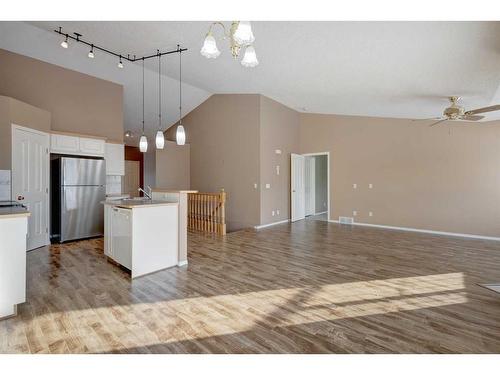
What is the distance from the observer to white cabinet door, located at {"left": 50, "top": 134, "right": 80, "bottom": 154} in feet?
16.2

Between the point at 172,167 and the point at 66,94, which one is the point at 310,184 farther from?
the point at 66,94

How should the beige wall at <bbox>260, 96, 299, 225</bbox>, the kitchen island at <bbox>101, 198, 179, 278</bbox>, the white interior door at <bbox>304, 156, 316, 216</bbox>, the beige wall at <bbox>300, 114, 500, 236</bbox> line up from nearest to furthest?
the kitchen island at <bbox>101, 198, 179, 278</bbox> → the beige wall at <bbox>300, 114, 500, 236</bbox> → the beige wall at <bbox>260, 96, 299, 225</bbox> → the white interior door at <bbox>304, 156, 316, 216</bbox>

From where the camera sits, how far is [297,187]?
802cm

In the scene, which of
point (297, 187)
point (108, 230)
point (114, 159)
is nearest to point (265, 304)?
→ point (108, 230)

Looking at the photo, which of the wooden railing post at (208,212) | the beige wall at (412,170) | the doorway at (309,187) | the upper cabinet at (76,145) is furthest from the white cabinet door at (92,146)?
the beige wall at (412,170)

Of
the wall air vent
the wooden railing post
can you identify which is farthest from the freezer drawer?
the wall air vent

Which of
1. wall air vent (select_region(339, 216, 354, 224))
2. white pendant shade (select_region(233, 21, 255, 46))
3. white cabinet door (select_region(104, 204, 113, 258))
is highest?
white pendant shade (select_region(233, 21, 255, 46))

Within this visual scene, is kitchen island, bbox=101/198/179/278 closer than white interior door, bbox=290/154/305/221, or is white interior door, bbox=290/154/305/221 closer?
kitchen island, bbox=101/198/179/278

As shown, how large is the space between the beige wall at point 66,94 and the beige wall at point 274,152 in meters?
3.46

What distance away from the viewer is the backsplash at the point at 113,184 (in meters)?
6.18

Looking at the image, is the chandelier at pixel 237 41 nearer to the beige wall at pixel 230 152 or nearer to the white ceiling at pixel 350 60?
the white ceiling at pixel 350 60

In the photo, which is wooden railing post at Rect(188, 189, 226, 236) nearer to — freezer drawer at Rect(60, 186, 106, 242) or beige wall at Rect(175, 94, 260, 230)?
beige wall at Rect(175, 94, 260, 230)

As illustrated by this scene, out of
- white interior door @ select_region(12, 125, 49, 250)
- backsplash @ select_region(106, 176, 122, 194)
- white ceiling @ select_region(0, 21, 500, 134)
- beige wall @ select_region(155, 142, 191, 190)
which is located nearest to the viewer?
white ceiling @ select_region(0, 21, 500, 134)
